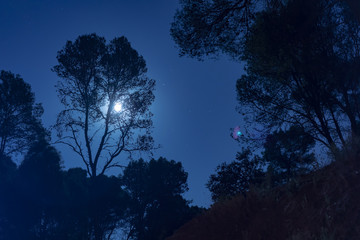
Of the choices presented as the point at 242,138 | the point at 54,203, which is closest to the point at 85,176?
the point at 54,203

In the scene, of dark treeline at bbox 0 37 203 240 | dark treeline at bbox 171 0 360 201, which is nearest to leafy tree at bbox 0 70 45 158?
dark treeline at bbox 0 37 203 240

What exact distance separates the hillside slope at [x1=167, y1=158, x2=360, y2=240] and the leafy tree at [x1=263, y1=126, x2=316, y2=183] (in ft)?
28.3

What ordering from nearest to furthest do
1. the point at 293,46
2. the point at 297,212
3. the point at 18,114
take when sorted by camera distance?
the point at 297,212
the point at 293,46
the point at 18,114

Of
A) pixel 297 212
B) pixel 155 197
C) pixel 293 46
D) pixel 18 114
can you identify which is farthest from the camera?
pixel 155 197

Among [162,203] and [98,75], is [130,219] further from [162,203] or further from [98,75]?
[98,75]

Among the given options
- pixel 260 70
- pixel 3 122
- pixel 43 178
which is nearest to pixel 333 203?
pixel 260 70

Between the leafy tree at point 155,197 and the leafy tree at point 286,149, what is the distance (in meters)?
10.9

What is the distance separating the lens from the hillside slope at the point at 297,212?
397 cm

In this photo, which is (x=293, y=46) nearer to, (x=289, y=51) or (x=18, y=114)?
(x=289, y=51)

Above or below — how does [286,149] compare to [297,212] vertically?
above

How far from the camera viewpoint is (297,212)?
4805mm

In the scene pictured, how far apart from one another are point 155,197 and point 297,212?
27988 millimetres

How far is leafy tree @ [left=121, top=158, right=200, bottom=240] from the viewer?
29.9 meters

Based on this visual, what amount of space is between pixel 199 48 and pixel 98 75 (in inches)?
301
